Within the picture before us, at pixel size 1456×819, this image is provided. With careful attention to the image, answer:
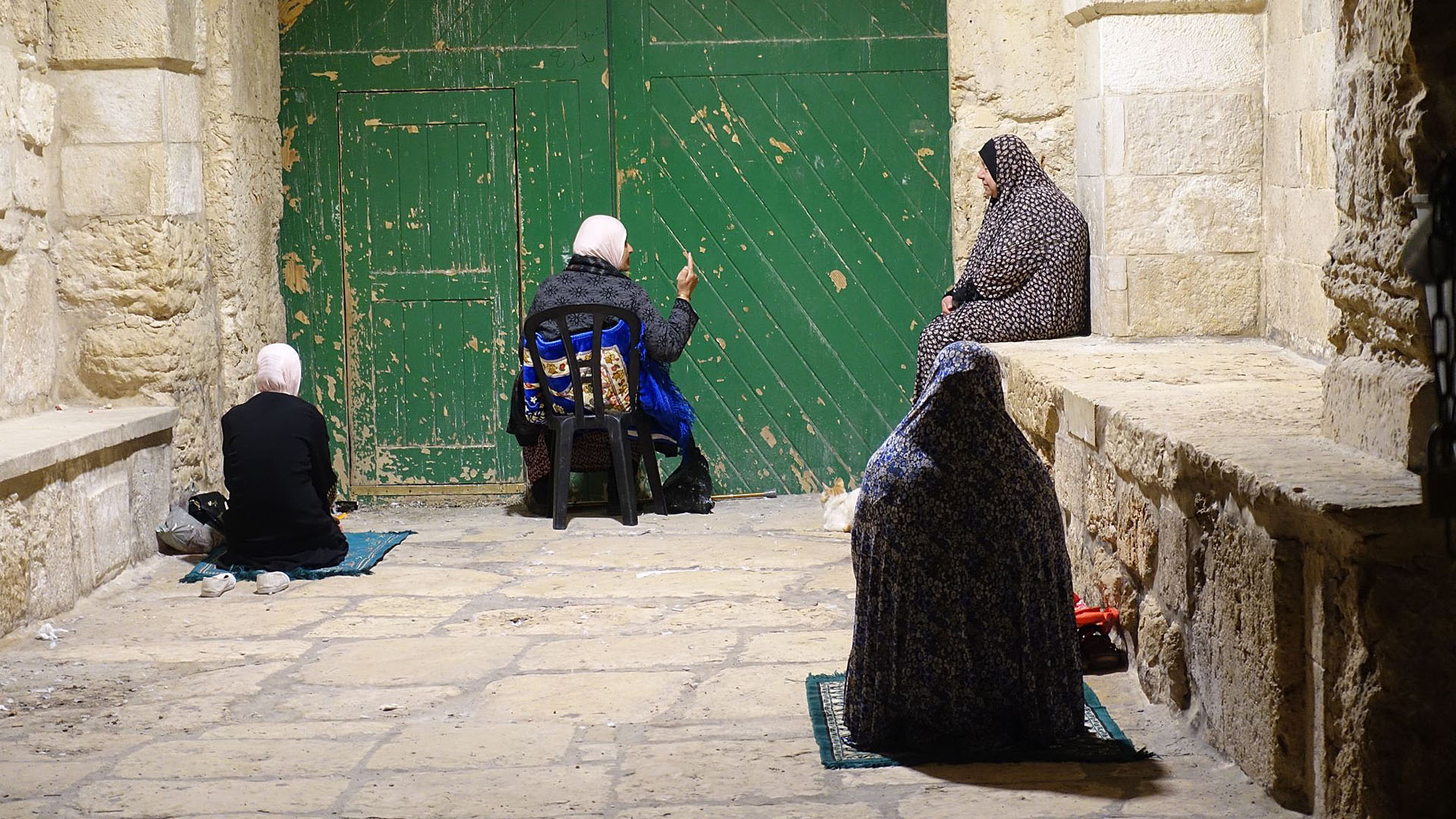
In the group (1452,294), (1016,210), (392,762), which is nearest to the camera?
(1452,294)

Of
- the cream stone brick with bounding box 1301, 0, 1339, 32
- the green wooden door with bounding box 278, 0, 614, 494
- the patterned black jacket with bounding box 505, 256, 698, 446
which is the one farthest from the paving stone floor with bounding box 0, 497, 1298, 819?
the cream stone brick with bounding box 1301, 0, 1339, 32

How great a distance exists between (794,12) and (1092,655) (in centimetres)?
370

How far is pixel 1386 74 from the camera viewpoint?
294cm

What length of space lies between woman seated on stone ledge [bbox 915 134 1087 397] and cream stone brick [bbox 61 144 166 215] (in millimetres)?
3080

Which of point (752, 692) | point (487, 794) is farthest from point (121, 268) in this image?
point (487, 794)

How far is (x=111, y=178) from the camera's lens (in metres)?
6.12

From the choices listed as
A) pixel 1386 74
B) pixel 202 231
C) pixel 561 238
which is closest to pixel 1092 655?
pixel 1386 74

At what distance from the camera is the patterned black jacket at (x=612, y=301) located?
21.0 feet

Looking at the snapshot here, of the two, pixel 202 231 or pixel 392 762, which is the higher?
pixel 202 231

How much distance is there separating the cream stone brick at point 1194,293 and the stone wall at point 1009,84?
852 millimetres

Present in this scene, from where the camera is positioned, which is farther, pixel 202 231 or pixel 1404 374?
pixel 202 231

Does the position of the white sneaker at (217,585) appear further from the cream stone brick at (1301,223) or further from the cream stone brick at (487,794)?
the cream stone brick at (1301,223)

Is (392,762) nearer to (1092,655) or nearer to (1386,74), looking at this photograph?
(1092,655)

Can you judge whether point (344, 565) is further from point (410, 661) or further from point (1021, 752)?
point (1021, 752)
